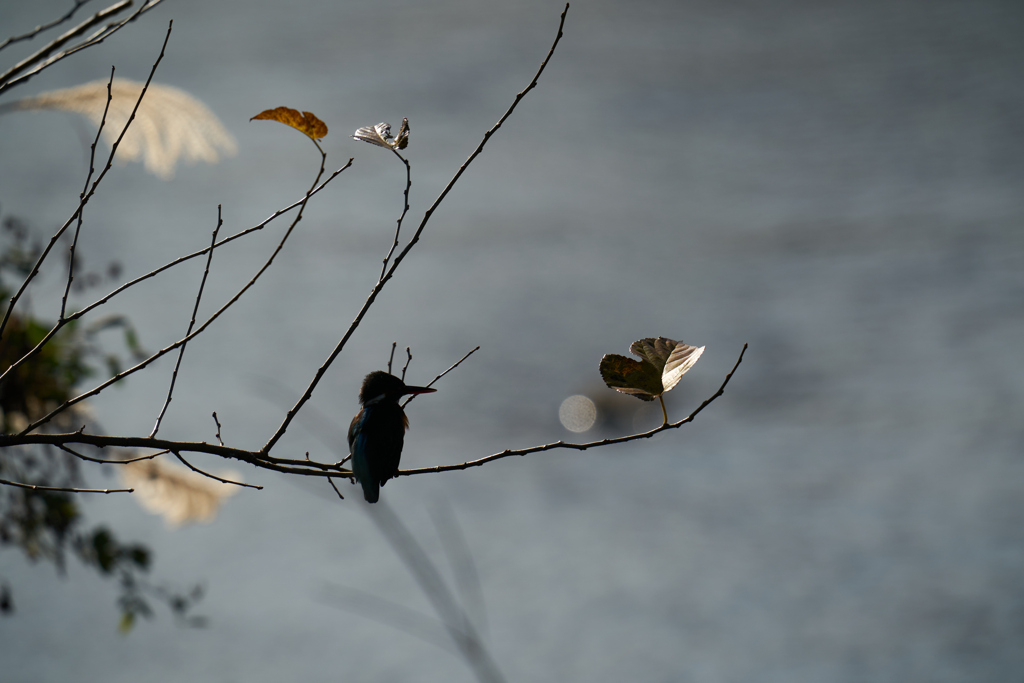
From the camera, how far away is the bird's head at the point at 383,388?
993mm

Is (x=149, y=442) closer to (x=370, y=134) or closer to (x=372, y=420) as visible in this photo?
(x=372, y=420)

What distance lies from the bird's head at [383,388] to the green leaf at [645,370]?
29cm

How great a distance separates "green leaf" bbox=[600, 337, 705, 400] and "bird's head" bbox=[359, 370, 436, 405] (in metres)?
0.29

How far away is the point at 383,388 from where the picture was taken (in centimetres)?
102

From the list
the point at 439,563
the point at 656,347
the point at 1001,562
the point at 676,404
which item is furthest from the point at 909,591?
the point at 656,347

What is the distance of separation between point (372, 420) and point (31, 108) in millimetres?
1204

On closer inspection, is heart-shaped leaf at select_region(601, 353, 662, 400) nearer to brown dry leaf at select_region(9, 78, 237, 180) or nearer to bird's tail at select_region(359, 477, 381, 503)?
bird's tail at select_region(359, 477, 381, 503)

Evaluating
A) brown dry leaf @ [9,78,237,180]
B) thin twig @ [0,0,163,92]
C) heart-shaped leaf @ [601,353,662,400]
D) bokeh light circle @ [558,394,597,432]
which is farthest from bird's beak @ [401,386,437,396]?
bokeh light circle @ [558,394,597,432]

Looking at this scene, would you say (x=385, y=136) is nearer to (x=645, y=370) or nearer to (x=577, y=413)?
(x=645, y=370)

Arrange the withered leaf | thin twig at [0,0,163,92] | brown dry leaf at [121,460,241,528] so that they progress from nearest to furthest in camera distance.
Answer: thin twig at [0,0,163,92] → the withered leaf → brown dry leaf at [121,460,241,528]

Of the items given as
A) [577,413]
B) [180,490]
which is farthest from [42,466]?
[577,413]

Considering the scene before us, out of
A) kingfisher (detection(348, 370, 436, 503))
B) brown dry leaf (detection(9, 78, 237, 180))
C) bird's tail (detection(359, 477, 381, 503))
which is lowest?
bird's tail (detection(359, 477, 381, 503))

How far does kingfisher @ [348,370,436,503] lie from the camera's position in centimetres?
90

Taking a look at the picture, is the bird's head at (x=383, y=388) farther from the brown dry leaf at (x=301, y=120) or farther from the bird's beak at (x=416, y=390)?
the brown dry leaf at (x=301, y=120)
